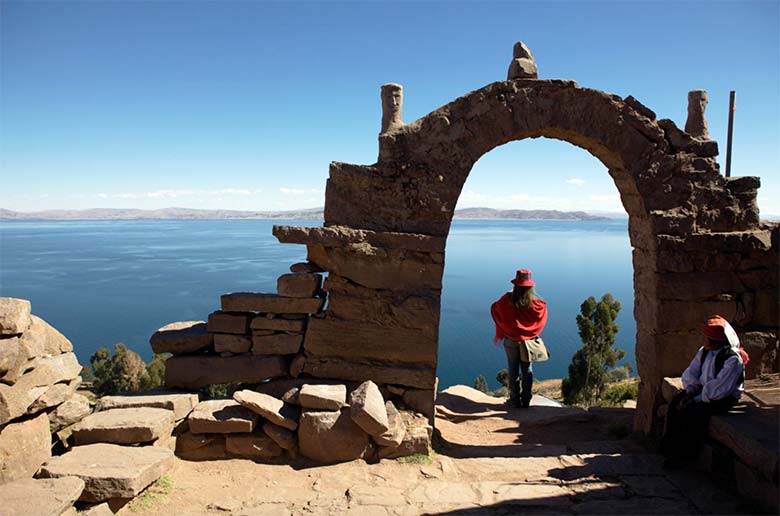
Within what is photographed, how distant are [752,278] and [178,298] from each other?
4747 centimetres

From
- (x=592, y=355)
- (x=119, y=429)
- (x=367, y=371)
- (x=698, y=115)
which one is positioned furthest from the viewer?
(x=592, y=355)

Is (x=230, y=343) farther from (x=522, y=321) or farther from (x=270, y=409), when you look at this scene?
(x=522, y=321)

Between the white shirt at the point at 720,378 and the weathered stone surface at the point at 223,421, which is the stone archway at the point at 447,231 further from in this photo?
the white shirt at the point at 720,378

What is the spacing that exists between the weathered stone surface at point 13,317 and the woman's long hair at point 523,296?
5.45 metres

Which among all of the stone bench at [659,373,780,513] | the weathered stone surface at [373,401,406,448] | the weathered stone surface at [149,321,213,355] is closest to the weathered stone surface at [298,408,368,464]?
the weathered stone surface at [373,401,406,448]

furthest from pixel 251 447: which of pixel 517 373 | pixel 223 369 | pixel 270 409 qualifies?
pixel 517 373

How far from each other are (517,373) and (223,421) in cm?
432

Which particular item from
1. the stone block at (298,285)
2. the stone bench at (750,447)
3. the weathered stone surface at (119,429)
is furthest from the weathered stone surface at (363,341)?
the stone bench at (750,447)

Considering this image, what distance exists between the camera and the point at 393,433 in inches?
195

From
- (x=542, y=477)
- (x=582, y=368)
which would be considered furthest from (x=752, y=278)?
(x=582, y=368)

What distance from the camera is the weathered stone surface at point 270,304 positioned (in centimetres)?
553

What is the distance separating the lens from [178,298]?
1821 inches

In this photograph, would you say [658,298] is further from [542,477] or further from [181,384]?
[181,384]

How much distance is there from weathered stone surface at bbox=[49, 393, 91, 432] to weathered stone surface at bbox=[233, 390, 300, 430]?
142cm
